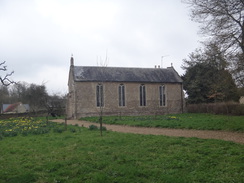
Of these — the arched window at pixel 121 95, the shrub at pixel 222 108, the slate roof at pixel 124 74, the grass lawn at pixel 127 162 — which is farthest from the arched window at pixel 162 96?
the grass lawn at pixel 127 162

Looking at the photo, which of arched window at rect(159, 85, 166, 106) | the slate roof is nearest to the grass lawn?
the slate roof

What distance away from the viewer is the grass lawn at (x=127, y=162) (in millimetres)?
6238

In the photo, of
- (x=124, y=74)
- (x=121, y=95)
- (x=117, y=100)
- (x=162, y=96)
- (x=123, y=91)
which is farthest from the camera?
(x=162, y=96)

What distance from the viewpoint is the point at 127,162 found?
758cm

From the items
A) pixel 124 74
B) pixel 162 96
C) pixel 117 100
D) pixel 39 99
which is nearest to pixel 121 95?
pixel 117 100

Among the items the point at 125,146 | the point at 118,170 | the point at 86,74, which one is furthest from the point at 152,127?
the point at 86,74

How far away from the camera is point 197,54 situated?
4241 centimetres

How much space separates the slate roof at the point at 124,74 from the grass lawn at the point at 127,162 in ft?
81.7

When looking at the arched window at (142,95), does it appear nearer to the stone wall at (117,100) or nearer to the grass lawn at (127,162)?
the stone wall at (117,100)

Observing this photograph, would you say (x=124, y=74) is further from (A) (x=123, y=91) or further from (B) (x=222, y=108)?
(B) (x=222, y=108)

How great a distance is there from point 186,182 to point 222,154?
111 inches

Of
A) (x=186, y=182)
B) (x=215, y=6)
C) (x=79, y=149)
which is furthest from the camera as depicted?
(x=215, y=6)

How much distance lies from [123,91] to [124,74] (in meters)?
2.77

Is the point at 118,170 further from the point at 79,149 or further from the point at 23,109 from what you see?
the point at 23,109
